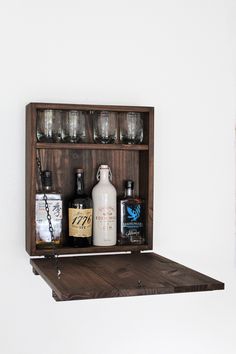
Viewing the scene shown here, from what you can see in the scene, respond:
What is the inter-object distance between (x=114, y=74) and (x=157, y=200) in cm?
48

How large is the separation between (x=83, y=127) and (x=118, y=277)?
0.58 m

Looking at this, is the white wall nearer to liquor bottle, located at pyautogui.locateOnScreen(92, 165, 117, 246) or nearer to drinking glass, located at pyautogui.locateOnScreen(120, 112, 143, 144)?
drinking glass, located at pyautogui.locateOnScreen(120, 112, 143, 144)

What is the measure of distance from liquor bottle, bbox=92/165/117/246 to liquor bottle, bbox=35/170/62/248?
124mm

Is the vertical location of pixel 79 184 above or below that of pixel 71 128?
below

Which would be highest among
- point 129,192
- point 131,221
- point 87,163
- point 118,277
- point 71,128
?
point 71,128

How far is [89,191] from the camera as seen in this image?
6.98ft

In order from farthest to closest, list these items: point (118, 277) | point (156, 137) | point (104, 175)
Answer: point (156, 137), point (104, 175), point (118, 277)

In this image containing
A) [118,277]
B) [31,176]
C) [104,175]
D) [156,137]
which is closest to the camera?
[118,277]

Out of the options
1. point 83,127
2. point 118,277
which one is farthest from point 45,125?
point 118,277

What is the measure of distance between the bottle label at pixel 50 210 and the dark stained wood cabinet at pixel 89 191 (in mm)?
33

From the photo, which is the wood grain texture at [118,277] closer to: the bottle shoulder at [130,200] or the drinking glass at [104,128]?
the bottle shoulder at [130,200]

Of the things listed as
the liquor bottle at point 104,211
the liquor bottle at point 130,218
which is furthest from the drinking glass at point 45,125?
the liquor bottle at point 130,218

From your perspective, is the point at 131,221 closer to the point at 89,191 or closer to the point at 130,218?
the point at 130,218

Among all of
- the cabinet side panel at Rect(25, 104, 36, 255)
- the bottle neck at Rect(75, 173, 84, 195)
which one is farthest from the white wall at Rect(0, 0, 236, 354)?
the bottle neck at Rect(75, 173, 84, 195)
